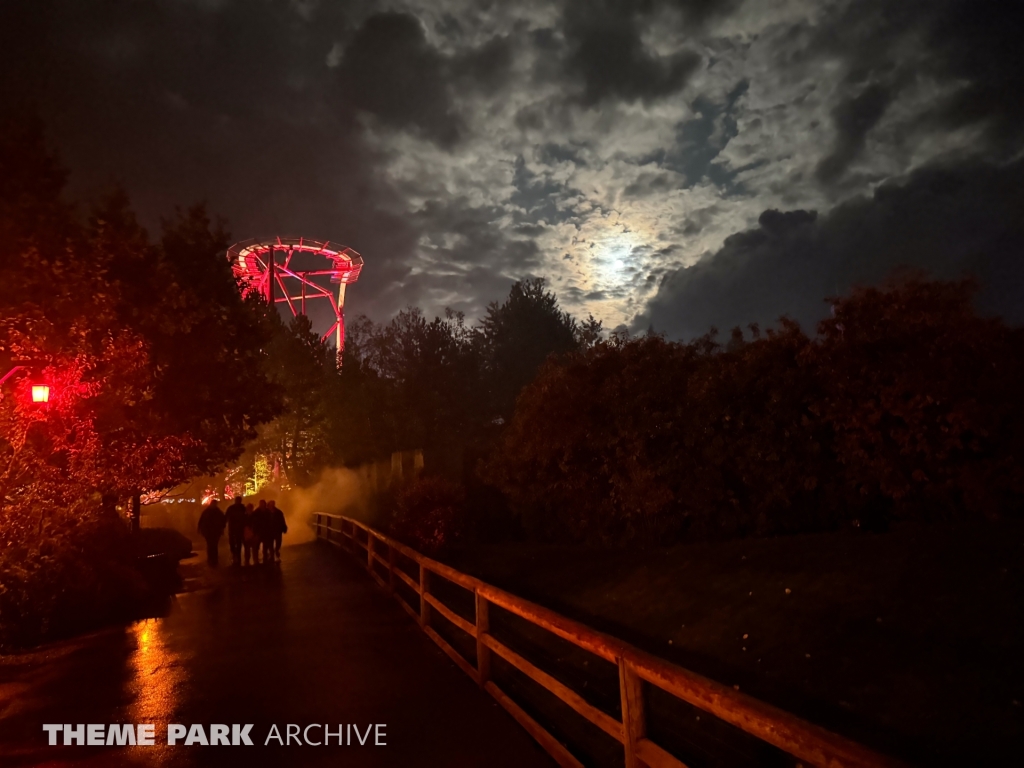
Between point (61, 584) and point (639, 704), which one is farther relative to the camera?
point (61, 584)

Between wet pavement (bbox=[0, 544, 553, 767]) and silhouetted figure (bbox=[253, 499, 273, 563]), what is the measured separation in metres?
5.80

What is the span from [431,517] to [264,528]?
5.27m

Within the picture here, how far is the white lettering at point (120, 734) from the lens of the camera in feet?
17.0

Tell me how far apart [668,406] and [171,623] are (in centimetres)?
787

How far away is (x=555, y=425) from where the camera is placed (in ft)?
34.8

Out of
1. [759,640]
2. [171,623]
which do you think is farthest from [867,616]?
[171,623]

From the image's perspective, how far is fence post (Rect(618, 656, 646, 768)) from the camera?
142 inches

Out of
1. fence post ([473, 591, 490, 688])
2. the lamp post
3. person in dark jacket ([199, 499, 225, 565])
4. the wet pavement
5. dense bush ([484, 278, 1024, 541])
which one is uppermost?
the lamp post

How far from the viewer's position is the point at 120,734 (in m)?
5.35

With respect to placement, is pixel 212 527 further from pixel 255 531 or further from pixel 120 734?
pixel 120 734

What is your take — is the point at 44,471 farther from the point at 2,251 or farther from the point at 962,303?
the point at 962,303

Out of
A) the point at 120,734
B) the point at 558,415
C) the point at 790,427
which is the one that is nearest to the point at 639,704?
the point at 120,734

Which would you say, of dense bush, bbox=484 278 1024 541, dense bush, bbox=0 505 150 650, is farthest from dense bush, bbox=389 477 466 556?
dense bush, bbox=0 505 150 650

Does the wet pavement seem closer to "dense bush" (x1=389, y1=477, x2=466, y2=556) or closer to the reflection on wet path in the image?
the reflection on wet path
